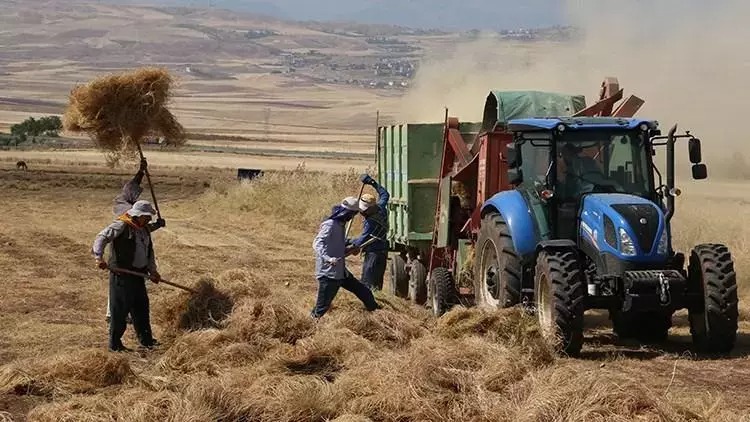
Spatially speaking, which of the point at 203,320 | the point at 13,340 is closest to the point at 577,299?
the point at 203,320

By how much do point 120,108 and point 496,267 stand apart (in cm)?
493

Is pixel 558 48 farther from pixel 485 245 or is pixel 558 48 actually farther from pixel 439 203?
pixel 485 245

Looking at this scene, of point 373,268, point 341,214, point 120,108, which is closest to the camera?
point 341,214

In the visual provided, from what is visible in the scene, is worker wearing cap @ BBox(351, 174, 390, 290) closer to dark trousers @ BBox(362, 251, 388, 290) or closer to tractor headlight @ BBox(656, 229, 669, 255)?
dark trousers @ BBox(362, 251, 388, 290)

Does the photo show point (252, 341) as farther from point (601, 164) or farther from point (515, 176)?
point (601, 164)

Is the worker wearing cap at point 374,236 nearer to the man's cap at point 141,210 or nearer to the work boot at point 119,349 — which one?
the man's cap at point 141,210

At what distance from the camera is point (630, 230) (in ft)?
35.5

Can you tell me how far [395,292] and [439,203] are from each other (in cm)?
225

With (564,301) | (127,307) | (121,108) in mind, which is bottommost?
(127,307)

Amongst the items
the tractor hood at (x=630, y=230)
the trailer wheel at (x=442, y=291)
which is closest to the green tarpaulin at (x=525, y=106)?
the trailer wheel at (x=442, y=291)

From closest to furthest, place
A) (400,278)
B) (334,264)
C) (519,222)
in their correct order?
1. (519,222)
2. (334,264)
3. (400,278)

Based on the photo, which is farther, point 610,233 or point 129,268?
point 129,268

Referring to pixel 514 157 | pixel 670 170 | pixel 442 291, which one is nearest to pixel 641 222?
pixel 670 170

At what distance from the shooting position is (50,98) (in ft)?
584
